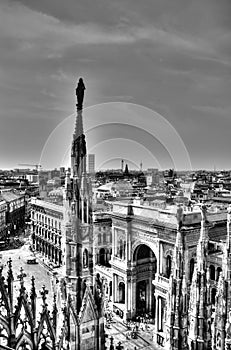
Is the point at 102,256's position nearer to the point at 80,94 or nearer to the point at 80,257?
the point at 80,257

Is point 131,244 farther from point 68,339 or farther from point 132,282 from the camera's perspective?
point 68,339

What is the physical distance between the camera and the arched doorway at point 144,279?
2431 centimetres

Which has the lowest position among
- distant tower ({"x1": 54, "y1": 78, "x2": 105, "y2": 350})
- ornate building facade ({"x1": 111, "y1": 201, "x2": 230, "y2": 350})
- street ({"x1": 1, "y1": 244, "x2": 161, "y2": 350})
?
street ({"x1": 1, "y1": 244, "x2": 161, "y2": 350})

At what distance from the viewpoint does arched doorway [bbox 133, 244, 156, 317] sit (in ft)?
79.8

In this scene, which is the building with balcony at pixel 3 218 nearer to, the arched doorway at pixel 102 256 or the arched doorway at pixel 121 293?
the arched doorway at pixel 102 256

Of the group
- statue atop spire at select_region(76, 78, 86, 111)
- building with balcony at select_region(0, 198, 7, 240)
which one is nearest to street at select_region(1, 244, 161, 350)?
statue atop spire at select_region(76, 78, 86, 111)

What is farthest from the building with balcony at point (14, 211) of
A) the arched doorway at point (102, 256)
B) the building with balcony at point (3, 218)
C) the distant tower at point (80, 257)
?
the distant tower at point (80, 257)

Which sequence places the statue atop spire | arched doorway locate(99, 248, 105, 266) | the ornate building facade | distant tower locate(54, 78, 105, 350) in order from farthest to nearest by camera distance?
arched doorway locate(99, 248, 105, 266) < the ornate building facade < the statue atop spire < distant tower locate(54, 78, 105, 350)

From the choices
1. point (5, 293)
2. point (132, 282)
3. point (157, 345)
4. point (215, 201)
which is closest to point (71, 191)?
point (5, 293)

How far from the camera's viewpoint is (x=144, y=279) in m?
24.6

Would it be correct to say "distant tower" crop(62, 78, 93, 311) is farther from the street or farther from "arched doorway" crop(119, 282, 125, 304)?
"arched doorway" crop(119, 282, 125, 304)

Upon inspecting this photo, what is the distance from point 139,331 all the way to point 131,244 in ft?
19.5

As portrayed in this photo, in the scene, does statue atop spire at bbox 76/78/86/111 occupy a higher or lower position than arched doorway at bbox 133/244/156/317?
higher

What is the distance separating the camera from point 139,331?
857 inches
